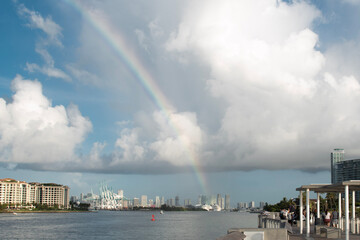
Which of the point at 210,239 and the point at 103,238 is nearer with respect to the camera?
the point at 210,239

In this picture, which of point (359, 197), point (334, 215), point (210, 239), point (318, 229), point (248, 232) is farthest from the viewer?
point (359, 197)

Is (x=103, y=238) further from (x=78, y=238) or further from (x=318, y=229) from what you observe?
(x=318, y=229)

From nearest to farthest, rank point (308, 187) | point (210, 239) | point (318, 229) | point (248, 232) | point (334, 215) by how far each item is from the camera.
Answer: point (248, 232)
point (308, 187)
point (318, 229)
point (334, 215)
point (210, 239)

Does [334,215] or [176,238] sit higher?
[334,215]

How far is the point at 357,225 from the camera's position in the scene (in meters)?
25.4

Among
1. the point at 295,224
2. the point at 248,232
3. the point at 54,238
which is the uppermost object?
the point at 248,232

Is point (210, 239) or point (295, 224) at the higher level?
point (295, 224)

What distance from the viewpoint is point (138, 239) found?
6844 centimetres

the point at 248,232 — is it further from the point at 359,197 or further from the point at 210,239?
the point at 359,197

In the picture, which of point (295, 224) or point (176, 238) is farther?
point (176, 238)

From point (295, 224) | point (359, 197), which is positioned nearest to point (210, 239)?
point (295, 224)

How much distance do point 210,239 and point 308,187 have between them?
46343 millimetres

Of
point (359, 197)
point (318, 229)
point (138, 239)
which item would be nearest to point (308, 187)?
point (318, 229)

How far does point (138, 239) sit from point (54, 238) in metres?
14.7
